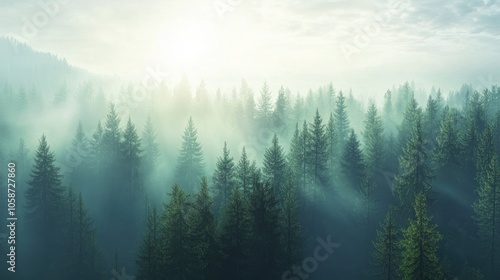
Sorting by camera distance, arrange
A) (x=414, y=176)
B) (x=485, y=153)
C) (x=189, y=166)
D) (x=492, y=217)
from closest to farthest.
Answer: (x=492, y=217) < (x=414, y=176) < (x=485, y=153) < (x=189, y=166)

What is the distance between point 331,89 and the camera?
101 m

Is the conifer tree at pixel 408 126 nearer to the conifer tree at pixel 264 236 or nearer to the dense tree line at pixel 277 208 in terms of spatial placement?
the dense tree line at pixel 277 208

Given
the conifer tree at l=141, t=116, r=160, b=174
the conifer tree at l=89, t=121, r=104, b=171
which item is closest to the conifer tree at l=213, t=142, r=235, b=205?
the conifer tree at l=141, t=116, r=160, b=174

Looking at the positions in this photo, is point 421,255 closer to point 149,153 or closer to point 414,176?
point 414,176

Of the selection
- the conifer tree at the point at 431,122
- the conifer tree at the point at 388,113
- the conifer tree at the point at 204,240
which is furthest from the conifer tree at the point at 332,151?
the conifer tree at the point at 388,113

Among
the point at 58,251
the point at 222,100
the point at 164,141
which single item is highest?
the point at 222,100

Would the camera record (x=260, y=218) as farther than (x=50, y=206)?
No

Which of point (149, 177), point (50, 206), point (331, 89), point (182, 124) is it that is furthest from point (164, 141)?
point (331, 89)

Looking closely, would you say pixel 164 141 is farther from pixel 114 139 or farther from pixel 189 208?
pixel 189 208

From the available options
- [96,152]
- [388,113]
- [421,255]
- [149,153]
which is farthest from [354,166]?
[388,113]

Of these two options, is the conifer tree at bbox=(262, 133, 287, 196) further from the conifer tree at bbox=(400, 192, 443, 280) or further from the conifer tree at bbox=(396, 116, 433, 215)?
the conifer tree at bbox=(400, 192, 443, 280)

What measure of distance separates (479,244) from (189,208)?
119 ft

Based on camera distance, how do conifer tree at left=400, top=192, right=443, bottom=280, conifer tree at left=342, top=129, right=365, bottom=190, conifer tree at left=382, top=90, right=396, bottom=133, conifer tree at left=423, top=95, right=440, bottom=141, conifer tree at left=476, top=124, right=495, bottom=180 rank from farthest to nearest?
conifer tree at left=382, top=90, right=396, bottom=133 < conifer tree at left=423, top=95, right=440, bottom=141 < conifer tree at left=342, top=129, right=365, bottom=190 < conifer tree at left=476, top=124, right=495, bottom=180 < conifer tree at left=400, top=192, right=443, bottom=280

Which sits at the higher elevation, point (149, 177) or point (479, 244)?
point (149, 177)
